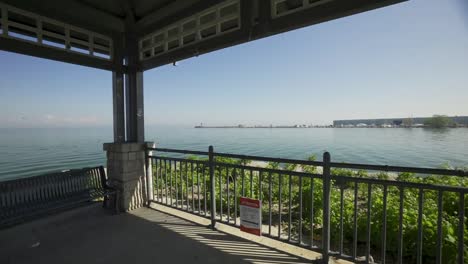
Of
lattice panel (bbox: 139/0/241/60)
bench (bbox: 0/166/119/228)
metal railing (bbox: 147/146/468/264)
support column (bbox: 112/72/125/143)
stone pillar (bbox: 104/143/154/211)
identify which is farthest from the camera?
support column (bbox: 112/72/125/143)

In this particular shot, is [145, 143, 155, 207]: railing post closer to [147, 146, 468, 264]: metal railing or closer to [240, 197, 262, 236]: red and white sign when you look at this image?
[147, 146, 468, 264]: metal railing

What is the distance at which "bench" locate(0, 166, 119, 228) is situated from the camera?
2695 mm

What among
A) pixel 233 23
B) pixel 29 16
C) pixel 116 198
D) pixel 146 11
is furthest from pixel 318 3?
pixel 116 198

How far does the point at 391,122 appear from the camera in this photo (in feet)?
243

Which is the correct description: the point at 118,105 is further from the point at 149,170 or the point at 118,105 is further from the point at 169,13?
the point at 169,13

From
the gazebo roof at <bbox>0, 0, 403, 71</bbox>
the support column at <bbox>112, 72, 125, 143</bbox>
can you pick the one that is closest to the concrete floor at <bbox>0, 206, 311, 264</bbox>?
the support column at <bbox>112, 72, 125, 143</bbox>

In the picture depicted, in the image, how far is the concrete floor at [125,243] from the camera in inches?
88.0

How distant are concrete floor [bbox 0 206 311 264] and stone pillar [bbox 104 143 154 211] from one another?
399 millimetres

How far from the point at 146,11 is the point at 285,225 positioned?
413 centimetres

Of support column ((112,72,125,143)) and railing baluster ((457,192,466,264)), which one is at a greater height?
support column ((112,72,125,143))

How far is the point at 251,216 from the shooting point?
254 cm

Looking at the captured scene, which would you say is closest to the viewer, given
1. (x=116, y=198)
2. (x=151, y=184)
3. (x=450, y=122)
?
(x=116, y=198)

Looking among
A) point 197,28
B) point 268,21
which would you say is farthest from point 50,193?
point 268,21

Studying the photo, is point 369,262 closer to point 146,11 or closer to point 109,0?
point 146,11
